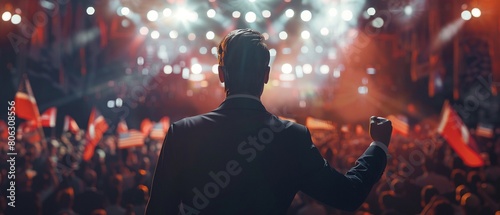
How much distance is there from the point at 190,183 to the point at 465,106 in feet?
71.4

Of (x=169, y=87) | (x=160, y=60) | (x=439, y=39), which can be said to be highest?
(x=439, y=39)

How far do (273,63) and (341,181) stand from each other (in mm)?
23628

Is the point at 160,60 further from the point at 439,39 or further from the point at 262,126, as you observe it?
the point at 262,126

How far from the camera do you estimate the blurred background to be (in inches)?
495

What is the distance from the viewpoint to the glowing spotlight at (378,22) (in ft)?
57.1

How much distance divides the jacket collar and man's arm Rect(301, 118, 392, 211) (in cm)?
32

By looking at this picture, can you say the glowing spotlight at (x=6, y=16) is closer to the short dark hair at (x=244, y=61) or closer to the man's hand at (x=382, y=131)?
the short dark hair at (x=244, y=61)

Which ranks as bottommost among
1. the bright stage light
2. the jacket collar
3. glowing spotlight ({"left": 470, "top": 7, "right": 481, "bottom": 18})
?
the jacket collar

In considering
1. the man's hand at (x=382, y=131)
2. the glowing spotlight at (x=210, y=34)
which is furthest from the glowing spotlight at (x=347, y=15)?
the man's hand at (x=382, y=131)

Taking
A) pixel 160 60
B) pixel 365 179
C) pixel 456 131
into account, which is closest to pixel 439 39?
pixel 456 131

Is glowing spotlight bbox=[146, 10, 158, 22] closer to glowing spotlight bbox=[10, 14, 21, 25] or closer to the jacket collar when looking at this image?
glowing spotlight bbox=[10, 14, 21, 25]

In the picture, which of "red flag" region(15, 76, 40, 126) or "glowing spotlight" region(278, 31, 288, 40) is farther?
"glowing spotlight" region(278, 31, 288, 40)

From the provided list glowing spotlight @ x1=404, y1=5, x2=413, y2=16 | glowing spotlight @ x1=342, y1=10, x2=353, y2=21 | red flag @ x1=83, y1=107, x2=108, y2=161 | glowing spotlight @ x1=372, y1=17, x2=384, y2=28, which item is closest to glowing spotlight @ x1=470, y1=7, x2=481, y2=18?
glowing spotlight @ x1=404, y1=5, x2=413, y2=16

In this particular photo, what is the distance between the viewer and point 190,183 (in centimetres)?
188
